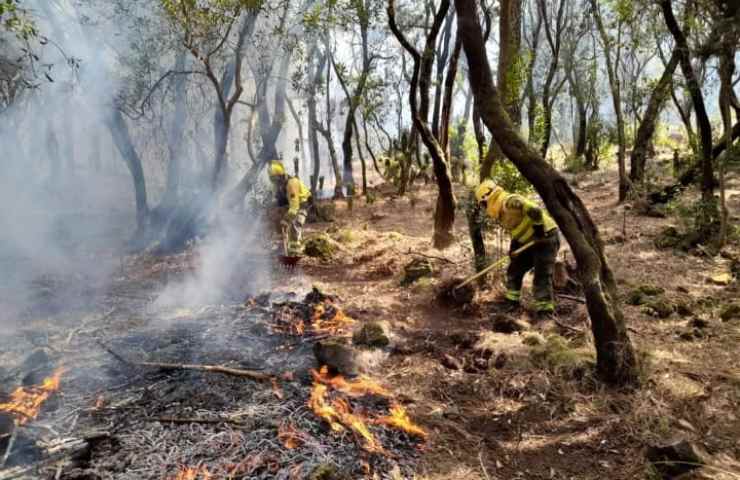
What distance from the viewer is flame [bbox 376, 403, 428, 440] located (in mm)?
3688

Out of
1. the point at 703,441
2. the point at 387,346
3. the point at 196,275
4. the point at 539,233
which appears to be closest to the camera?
the point at 703,441

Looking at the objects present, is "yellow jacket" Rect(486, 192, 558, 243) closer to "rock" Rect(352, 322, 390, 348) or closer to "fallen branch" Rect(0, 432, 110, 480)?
"rock" Rect(352, 322, 390, 348)

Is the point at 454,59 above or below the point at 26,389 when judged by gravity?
above

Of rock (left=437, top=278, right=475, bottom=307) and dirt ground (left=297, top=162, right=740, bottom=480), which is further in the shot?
rock (left=437, top=278, right=475, bottom=307)

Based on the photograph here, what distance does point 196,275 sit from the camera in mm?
8945

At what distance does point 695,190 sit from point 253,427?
11834 mm

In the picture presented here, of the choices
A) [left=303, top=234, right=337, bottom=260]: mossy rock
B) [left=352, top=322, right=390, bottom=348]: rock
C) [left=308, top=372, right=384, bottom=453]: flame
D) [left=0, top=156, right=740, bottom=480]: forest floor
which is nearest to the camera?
[left=0, top=156, right=740, bottom=480]: forest floor

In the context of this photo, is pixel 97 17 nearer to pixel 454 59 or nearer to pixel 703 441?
pixel 454 59

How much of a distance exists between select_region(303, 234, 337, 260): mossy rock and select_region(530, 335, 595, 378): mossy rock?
561 cm

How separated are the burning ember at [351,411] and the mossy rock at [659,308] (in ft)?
10.9

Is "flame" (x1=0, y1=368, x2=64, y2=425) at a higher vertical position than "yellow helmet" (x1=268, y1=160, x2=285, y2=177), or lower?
lower

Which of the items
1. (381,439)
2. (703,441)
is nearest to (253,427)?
(381,439)

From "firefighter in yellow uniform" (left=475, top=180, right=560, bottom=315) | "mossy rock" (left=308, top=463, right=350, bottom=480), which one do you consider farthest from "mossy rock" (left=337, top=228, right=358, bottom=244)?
"mossy rock" (left=308, top=463, right=350, bottom=480)

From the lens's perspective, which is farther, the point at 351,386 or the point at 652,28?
the point at 652,28
